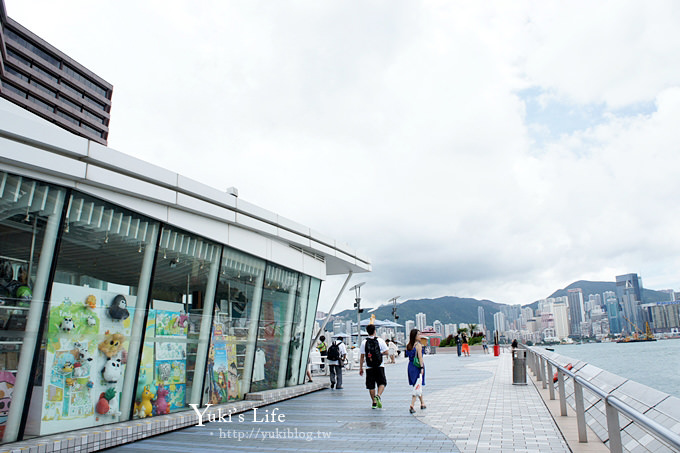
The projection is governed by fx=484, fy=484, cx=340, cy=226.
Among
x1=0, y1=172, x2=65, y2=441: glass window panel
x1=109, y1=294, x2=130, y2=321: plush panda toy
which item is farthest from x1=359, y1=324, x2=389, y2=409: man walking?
x1=0, y1=172, x2=65, y2=441: glass window panel

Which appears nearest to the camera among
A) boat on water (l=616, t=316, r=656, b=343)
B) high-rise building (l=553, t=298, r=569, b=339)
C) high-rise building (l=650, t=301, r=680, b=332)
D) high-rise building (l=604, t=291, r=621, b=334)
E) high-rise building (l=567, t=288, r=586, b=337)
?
high-rise building (l=650, t=301, r=680, b=332)

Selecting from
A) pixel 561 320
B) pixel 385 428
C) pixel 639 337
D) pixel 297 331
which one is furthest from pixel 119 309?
pixel 561 320

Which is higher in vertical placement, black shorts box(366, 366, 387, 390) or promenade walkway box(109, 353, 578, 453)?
black shorts box(366, 366, 387, 390)

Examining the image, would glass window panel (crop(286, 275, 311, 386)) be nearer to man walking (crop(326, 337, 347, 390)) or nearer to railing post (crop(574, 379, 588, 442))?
man walking (crop(326, 337, 347, 390))

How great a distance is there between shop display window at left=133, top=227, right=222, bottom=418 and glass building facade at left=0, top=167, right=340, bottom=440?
20 millimetres

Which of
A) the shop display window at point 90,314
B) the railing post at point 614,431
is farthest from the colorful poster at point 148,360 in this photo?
the railing post at point 614,431

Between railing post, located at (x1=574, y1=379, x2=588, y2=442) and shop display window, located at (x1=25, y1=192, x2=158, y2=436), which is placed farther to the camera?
shop display window, located at (x1=25, y1=192, x2=158, y2=436)

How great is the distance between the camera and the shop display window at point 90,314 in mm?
6609

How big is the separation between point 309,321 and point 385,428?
640 centimetres

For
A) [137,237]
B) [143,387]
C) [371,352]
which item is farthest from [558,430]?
[137,237]

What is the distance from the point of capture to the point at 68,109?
60.8 m

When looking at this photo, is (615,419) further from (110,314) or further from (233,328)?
(233,328)

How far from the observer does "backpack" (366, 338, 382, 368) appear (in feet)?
31.8

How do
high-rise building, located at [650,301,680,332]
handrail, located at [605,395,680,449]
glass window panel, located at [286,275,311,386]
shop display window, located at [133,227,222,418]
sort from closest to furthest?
handrail, located at [605,395,680,449]
shop display window, located at [133,227,222,418]
glass window panel, located at [286,275,311,386]
high-rise building, located at [650,301,680,332]
